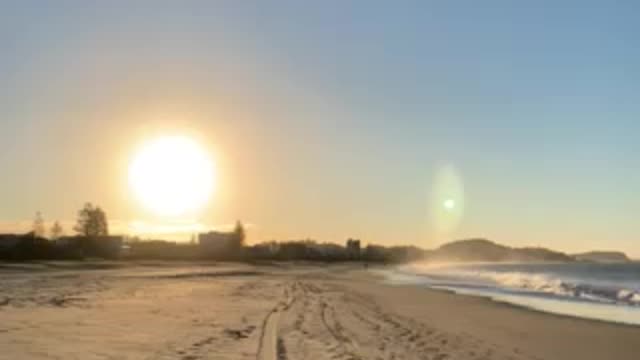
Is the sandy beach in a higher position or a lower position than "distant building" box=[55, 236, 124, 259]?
lower

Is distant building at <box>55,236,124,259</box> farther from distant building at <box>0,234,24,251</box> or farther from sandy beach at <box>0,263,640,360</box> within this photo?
sandy beach at <box>0,263,640,360</box>

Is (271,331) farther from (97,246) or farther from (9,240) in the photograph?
(97,246)

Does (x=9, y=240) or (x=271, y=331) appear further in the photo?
(x=9, y=240)

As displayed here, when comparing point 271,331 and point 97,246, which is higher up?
point 97,246

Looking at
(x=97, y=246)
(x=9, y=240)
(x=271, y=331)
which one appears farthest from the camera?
(x=97, y=246)

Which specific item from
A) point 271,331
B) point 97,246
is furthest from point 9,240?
point 271,331

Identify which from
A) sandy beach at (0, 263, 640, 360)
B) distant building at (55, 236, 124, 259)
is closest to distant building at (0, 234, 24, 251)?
distant building at (55, 236, 124, 259)

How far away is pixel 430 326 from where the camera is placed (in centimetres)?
2670

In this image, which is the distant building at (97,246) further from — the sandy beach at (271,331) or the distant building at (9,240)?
the sandy beach at (271,331)

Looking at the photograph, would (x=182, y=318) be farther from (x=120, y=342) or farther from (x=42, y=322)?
(x=120, y=342)

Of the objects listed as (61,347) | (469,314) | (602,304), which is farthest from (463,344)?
(602,304)

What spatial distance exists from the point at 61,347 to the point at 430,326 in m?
13.7

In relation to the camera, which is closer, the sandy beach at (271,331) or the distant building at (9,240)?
the sandy beach at (271,331)

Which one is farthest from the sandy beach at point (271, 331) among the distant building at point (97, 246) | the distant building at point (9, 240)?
the distant building at point (97, 246)
